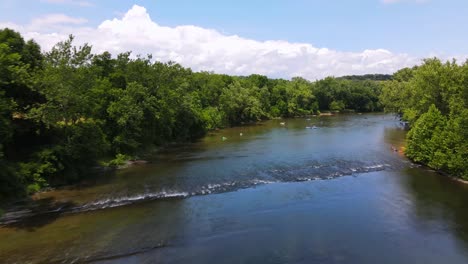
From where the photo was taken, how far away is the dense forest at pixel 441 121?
1515 inches

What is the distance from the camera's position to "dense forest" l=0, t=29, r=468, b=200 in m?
33.7

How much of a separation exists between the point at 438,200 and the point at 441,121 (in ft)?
50.8

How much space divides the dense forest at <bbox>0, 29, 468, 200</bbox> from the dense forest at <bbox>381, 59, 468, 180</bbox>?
0.12 metres

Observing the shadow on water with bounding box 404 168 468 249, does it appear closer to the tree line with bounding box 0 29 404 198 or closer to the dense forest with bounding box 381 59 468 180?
the dense forest with bounding box 381 59 468 180

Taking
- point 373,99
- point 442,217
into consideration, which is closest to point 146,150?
point 442,217

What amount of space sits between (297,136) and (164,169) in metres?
35.2

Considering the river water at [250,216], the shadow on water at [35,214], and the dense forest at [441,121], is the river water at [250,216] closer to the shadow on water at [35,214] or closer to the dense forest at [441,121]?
the shadow on water at [35,214]

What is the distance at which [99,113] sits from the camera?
149ft

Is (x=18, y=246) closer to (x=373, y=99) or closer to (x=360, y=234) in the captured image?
(x=360, y=234)

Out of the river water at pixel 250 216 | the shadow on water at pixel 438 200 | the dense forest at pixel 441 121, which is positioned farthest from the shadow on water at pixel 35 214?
the dense forest at pixel 441 121

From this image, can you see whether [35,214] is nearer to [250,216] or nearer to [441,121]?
[250,216]

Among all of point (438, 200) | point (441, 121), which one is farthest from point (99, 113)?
point (441, 121)

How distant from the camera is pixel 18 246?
22.6 metres

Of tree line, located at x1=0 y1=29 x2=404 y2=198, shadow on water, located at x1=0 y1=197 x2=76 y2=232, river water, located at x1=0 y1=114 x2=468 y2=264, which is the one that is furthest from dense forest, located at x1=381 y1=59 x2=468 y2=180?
shadow on water, located at x1=0 y1=197 x2=76 y2=232
